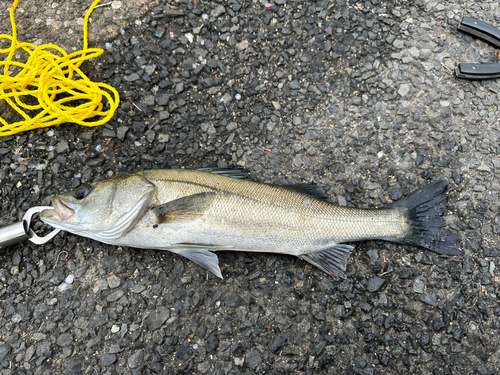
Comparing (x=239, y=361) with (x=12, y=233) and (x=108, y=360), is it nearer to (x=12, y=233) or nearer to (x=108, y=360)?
(x=108, y=360)

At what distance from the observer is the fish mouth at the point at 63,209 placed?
9.47 feet

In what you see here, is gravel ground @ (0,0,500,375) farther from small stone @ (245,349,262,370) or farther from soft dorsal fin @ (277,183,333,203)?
soft dorsal fin @ (277,183,333,203)

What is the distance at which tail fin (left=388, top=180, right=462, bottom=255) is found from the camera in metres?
3.01

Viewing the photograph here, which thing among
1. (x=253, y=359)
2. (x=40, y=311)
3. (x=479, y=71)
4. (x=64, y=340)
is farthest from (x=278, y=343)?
(x=479, y=71)

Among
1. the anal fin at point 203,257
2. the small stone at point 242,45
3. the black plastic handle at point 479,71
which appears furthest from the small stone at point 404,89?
the anal fin at point 203,257

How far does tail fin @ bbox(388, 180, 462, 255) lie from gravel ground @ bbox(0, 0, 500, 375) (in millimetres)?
152

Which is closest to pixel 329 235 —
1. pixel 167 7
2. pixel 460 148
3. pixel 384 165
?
pixel 384 165

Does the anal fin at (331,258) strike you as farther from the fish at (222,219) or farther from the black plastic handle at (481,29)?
the black plastic handle at (481,29)

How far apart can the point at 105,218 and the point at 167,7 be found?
233cm

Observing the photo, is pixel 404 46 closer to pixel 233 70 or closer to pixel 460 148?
pixel 460 148

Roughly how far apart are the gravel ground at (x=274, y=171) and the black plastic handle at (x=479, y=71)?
90mm

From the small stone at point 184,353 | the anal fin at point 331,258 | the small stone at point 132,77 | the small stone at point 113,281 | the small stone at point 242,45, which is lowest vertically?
the small stone at point 184,353

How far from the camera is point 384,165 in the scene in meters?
3.37

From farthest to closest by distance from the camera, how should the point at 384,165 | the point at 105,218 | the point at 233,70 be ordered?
1. the point at 233,70
2. the point at 384,165
3. the point at 105,218
